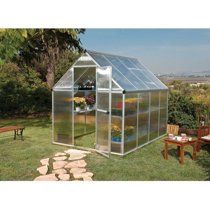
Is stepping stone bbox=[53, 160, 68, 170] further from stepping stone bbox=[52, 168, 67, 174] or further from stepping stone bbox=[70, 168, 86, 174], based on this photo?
stepping stone bbox=[70, 168, 86, 174]

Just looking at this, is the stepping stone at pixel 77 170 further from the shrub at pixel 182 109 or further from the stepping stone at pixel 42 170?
the shrub at pixel 182 109

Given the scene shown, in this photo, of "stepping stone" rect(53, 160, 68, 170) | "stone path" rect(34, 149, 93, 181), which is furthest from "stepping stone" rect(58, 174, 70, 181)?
"stepping stone" rect(53, 160, 68, 170)

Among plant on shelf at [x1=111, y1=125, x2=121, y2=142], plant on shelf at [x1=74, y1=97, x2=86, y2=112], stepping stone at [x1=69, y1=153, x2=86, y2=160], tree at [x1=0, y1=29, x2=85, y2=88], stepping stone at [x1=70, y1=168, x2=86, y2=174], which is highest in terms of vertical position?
tree at [x1=0, y1=29, x2=85, y2=88]

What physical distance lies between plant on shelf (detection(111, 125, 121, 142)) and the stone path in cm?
92

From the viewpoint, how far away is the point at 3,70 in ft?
57.0

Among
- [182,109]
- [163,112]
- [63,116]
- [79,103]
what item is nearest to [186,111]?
[182,109]

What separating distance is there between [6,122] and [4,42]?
5654 millimetres

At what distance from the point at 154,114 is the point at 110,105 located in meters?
2.58

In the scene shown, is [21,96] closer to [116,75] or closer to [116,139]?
[116,75]

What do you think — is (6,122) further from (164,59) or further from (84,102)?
(164,59)

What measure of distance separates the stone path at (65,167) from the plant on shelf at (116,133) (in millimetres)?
923

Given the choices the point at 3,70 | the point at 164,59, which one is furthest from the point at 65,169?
the point at 3,70

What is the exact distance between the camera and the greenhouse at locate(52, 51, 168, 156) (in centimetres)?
908

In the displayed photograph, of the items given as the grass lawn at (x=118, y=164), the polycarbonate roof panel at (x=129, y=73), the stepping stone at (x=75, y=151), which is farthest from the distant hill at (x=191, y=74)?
the stepping stone at (x=75, y=151)
